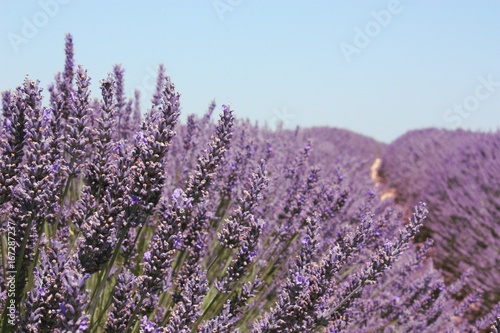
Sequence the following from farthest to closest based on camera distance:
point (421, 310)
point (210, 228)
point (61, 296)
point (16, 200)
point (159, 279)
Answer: point (210, 228), point (421, 310), point (159, 279), point (16, 200), point (61, 296)

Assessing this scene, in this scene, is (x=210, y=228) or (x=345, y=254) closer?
(x=345, y=254)

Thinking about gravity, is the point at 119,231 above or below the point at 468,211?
below

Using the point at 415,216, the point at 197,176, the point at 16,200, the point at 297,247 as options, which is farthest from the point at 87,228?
the point at 297,247

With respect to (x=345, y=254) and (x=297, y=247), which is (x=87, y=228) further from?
(x=297, y=247)

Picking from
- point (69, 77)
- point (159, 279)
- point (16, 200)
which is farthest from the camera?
point (69, 77)

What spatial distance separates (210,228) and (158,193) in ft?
6.12

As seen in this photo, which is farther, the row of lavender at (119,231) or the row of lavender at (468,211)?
the row of lavender at (468,211)

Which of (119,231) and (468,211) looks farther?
(468,211)

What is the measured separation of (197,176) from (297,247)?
1.81 meters

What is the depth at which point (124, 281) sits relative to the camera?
1604 millimetres

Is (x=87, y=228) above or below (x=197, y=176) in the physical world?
below

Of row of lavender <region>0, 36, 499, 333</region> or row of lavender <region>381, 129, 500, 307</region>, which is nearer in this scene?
row of lavender <region>0, 36, 499, 333</region>

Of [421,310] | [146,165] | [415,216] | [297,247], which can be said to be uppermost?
[146,165]

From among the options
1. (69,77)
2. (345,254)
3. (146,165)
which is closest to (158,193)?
(146,165)
